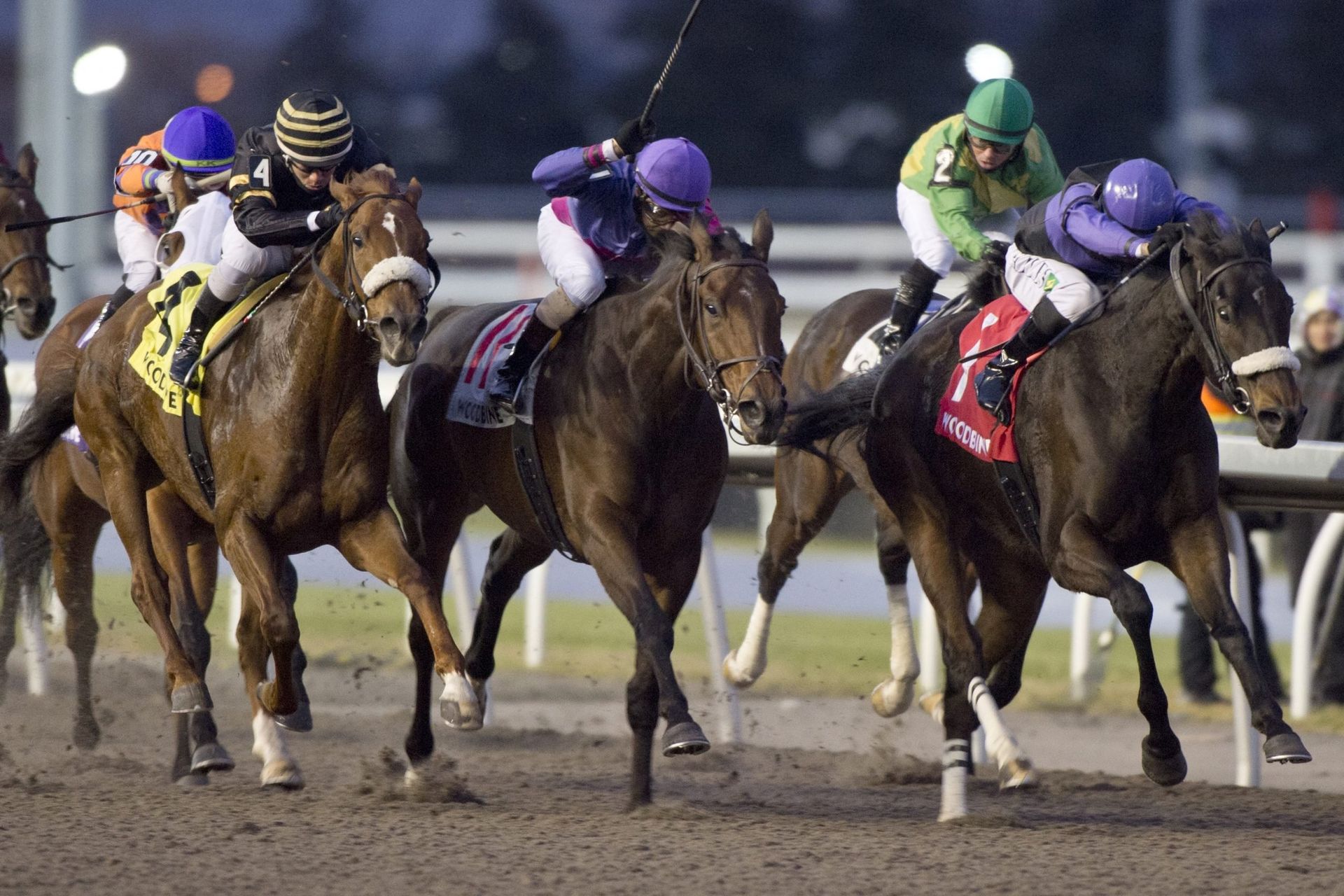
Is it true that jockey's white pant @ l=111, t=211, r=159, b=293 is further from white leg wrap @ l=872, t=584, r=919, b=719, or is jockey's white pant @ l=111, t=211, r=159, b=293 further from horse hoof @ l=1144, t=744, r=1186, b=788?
horse hoof @ l=1144, t=744, r=1186, b=788

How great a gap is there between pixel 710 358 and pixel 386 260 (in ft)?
3.02

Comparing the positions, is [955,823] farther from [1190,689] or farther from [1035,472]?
[1190,689]

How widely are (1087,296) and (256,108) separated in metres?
22.6

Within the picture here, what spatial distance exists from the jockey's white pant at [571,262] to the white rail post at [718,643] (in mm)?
1672

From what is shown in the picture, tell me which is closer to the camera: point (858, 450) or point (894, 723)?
point (858, 450)

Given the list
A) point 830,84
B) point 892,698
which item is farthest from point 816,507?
point 830,84

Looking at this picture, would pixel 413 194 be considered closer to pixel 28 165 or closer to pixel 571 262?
pixel 571 262

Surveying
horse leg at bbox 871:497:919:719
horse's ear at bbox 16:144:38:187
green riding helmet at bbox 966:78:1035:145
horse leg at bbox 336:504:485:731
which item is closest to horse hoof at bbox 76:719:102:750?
horse leg at bbox 336:504:485:731

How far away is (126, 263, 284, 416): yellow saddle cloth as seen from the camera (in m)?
6.05

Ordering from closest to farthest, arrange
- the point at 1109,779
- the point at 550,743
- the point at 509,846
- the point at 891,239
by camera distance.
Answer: the point at 509,846
the point at 1109,779
the point at 550,743
the point at 891,239

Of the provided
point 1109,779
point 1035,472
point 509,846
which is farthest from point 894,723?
point 509,846

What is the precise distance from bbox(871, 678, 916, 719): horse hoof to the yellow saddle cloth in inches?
97.8

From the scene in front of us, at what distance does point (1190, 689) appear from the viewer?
872 cm

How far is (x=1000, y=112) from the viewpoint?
6.61 meters
